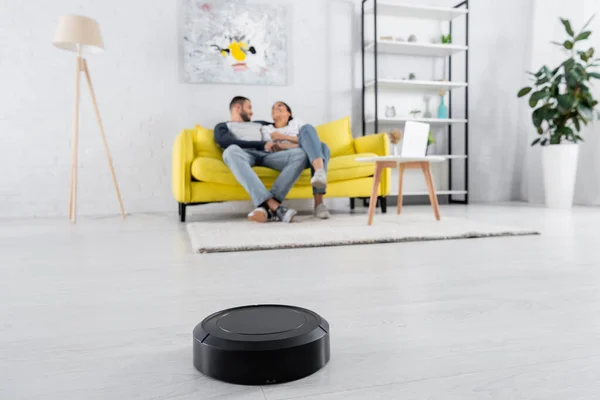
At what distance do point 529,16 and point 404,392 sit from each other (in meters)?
5.41

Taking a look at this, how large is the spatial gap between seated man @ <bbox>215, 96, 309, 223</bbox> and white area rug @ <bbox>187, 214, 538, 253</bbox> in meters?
0.16

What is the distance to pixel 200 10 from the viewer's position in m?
4.21

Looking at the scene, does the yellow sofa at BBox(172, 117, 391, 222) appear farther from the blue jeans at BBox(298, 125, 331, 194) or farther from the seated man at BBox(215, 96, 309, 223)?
the blue jeans at BBox(298, 125, 331, 194)

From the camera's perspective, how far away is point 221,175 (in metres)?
3.27

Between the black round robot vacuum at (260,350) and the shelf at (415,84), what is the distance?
3.83m

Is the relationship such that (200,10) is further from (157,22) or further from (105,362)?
(105,362)

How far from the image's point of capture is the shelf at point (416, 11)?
4.40m

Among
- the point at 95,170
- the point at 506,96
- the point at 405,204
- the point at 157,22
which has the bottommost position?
the point at 405,204

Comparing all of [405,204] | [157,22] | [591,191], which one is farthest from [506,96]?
[157,22]

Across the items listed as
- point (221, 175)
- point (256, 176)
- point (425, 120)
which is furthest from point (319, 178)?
point (425, 120)

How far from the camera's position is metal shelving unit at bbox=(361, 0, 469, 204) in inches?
173

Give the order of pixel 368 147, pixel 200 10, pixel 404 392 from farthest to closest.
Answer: pixel 200 10
pixel 368 147
pixel 404 392

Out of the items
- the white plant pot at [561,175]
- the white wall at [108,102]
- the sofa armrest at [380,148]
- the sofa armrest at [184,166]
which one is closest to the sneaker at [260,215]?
the sofa armrest at [184,166]

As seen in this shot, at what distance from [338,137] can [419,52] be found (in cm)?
141
